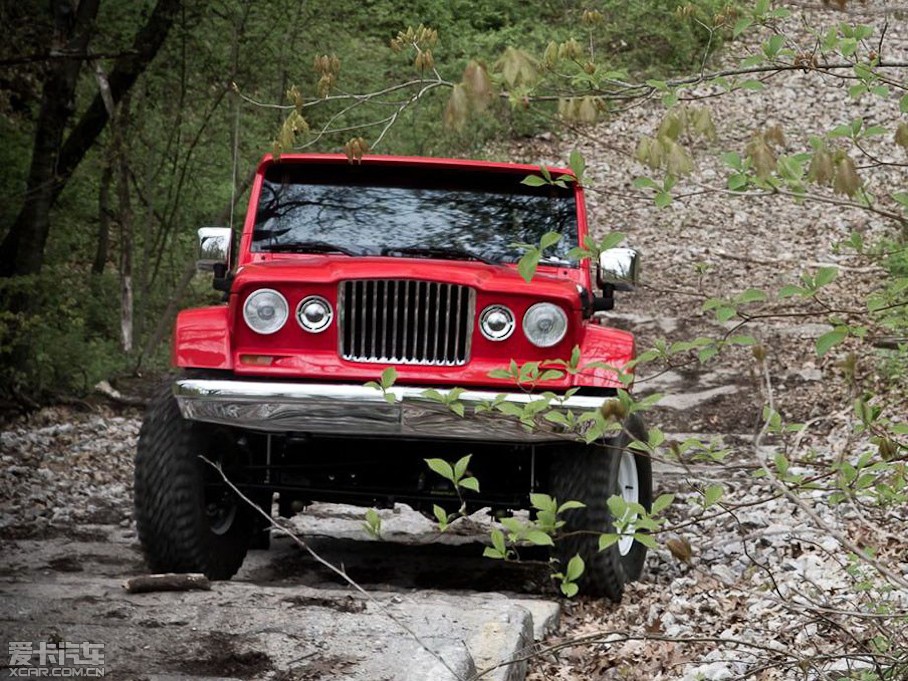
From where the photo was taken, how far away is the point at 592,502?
5.14 m

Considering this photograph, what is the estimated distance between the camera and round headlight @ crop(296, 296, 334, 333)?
5293 mm

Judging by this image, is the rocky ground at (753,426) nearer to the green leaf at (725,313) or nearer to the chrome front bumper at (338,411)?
the green leaf at (725,313)

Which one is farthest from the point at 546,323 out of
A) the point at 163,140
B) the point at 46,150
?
the point at 163,140

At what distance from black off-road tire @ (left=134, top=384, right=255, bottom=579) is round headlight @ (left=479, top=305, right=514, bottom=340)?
1.21m

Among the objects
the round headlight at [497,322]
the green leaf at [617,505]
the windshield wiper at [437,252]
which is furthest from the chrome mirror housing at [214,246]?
the green leaf at [617,505]

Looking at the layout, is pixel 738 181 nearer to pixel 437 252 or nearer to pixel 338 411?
pixel 338 411

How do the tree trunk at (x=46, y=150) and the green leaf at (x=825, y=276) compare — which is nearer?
the green leaf at (x=825, y=276)

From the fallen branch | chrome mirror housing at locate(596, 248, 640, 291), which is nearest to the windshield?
chrome mirror housing at locate(596, 248, 640, 291)

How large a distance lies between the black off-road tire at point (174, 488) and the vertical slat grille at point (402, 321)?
0.73 m

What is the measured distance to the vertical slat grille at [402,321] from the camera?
5266 millimetres

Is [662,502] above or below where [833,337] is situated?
below

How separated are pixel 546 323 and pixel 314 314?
96 cm

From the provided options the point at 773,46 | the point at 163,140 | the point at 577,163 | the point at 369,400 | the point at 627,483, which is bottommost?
the point at 627,483

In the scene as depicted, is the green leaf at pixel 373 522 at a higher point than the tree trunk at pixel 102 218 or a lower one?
lower
